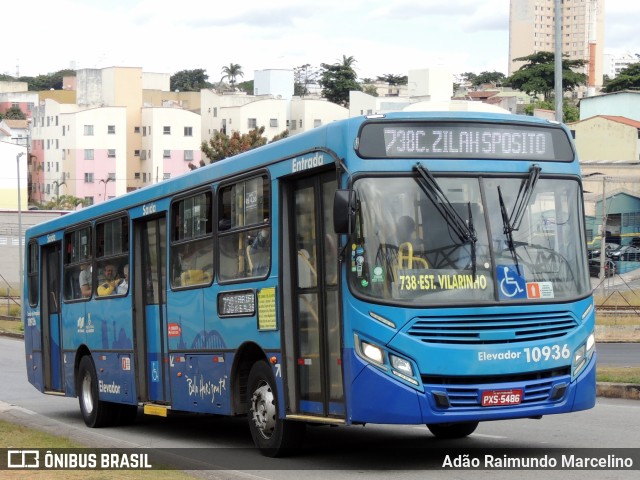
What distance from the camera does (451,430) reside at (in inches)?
530

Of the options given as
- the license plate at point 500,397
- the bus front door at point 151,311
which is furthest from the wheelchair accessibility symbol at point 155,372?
the license plate at point 500,397

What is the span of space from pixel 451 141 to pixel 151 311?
Result: 6.07 metres

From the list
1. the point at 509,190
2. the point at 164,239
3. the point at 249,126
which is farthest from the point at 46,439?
the point at 249,126

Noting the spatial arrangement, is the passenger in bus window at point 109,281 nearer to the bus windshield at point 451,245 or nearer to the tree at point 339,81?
the bus windshield at point 451,245

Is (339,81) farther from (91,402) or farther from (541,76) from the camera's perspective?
(91,402)

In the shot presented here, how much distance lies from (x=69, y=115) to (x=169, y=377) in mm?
111904

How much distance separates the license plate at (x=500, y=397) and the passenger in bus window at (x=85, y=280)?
9.06 meters

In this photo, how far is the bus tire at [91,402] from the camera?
17688mm

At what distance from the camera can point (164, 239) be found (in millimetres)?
15234

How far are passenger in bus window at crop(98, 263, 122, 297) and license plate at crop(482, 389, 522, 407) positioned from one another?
7.62 metres

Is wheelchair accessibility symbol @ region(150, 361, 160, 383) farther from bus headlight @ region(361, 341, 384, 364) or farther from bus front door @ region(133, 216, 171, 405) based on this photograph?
bus headlight @ region(361, 341, 384, 364)

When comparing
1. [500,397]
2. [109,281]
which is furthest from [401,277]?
[109,281]

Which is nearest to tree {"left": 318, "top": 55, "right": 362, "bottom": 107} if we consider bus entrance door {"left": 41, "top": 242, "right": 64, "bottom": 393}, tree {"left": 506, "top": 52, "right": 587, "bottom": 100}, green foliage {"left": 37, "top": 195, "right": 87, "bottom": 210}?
tree {"left": 506, "top": 52, "right": 587, "bottom": 100}

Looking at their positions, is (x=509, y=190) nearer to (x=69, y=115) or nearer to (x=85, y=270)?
(x=85, y=270)
